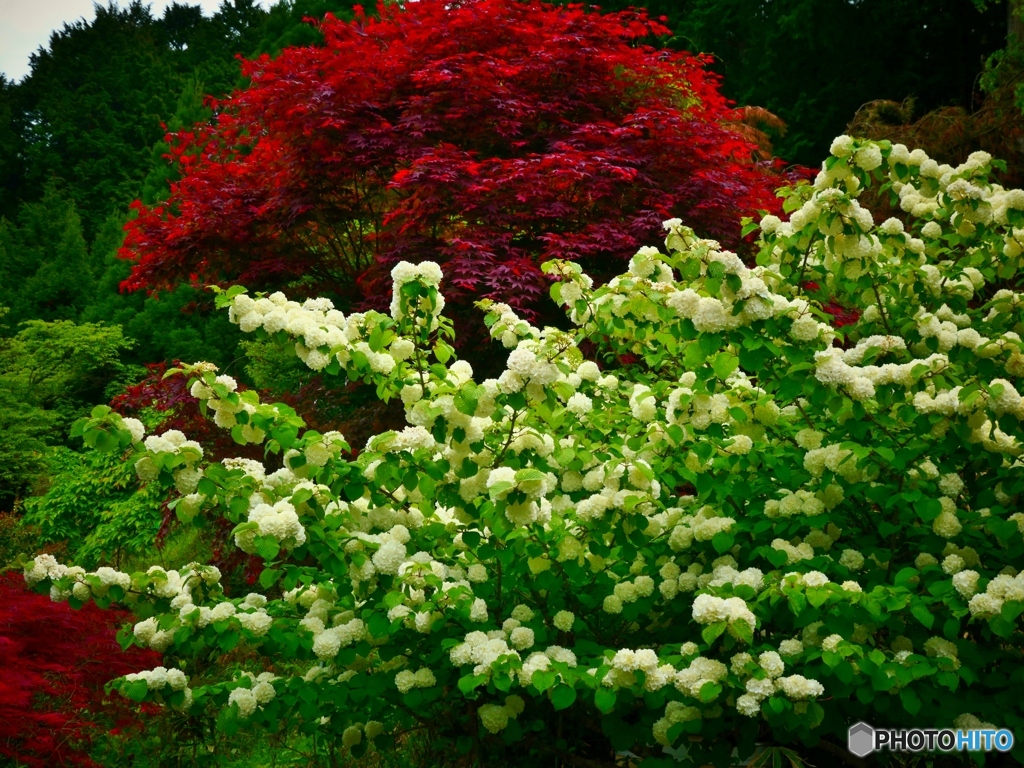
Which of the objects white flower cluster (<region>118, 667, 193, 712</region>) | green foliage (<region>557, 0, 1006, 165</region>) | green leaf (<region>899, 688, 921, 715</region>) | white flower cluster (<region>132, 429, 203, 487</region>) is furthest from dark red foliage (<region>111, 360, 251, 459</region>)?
green foliage (<region>557, 0, 1006, 165</region>)

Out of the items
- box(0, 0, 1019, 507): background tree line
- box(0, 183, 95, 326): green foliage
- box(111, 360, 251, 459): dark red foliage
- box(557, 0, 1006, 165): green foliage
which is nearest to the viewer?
box(111, 360, 251, 459): dark red foliage

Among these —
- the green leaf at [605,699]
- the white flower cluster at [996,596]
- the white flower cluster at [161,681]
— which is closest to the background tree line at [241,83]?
the white flower cluster at [161,681]

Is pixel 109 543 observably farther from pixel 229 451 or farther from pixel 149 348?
pixel 149 348

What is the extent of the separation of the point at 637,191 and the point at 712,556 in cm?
272

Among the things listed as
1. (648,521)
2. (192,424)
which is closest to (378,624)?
(648,521)

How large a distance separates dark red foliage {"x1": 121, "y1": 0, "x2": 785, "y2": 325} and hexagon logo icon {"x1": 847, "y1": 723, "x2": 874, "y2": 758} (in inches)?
98.5

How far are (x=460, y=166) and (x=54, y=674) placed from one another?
2.95 m

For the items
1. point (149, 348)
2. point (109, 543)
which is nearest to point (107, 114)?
point (149, 348)

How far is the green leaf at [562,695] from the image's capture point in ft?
7.07

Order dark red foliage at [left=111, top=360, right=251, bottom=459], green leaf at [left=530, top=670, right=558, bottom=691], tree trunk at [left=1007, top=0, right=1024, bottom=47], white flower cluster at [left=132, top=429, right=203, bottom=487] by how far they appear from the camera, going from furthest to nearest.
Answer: tree trunk at [left=1007, top=0, right=1024, bottom=47], dark red foliage at [left=111, top=360, right=251, bottom=459], white flower cluster at [left=132, top=429, right=203, bottom=487], green leaf at [left=530, top=670, right=558, bottom=691]

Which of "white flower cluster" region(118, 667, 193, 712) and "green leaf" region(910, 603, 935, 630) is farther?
"white flower cluster" region(118, 667, 193, 712)

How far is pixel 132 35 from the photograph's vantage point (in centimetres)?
2252

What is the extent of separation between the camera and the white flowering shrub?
224cm

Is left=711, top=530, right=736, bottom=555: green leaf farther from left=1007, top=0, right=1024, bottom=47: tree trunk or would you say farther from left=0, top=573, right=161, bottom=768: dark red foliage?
left=1007, top=0, right=1024, bottom=47: tree trunk
